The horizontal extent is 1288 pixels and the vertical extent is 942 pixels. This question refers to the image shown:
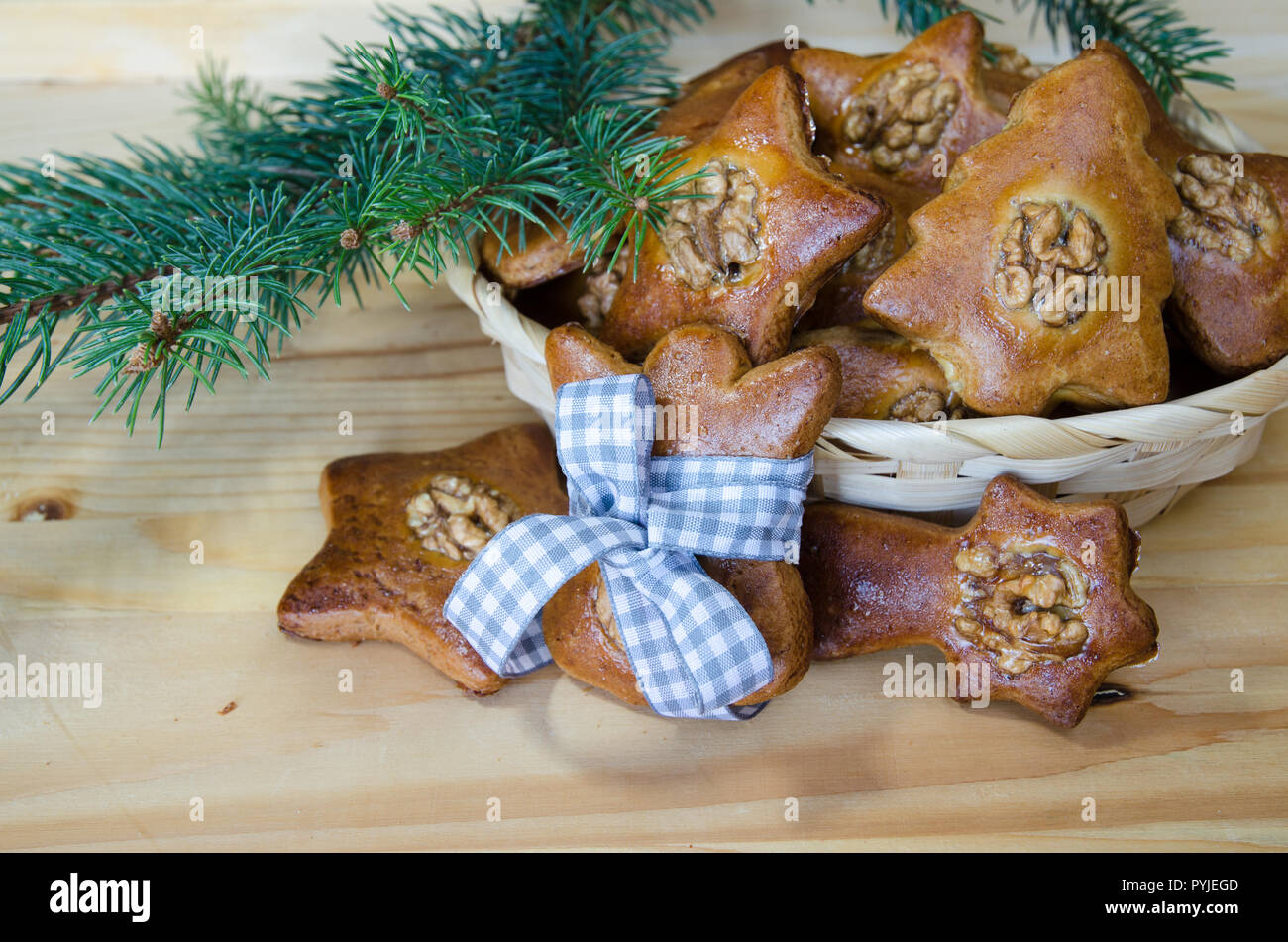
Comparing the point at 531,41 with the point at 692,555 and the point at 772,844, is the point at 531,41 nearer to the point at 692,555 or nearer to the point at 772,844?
the point at 692,555

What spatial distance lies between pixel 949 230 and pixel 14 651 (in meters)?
1.29

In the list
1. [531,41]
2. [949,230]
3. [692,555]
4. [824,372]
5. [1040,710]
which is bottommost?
[1040,710]

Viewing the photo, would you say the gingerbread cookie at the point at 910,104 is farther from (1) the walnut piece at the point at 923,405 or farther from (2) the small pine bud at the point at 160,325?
(2) the small pine bud at the point at 160,325

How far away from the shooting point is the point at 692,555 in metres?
1.27

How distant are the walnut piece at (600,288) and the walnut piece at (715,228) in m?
0.11

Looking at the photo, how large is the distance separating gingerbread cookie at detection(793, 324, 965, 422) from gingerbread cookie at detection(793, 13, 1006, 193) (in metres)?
0.28

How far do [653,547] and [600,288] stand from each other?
14.6 inches

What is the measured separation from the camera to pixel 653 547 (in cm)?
125

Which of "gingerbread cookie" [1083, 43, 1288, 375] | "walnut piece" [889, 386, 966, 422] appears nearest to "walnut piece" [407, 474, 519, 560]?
"walnut piece" [889, 386, 966, 422]

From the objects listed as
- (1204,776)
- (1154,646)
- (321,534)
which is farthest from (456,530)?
(1204,776)

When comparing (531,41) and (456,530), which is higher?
(531,41)

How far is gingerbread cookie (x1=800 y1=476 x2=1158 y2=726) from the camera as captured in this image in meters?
1.25

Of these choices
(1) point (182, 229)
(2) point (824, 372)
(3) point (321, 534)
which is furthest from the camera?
(3) point (321, 534)

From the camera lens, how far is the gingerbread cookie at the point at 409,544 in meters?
1.41
